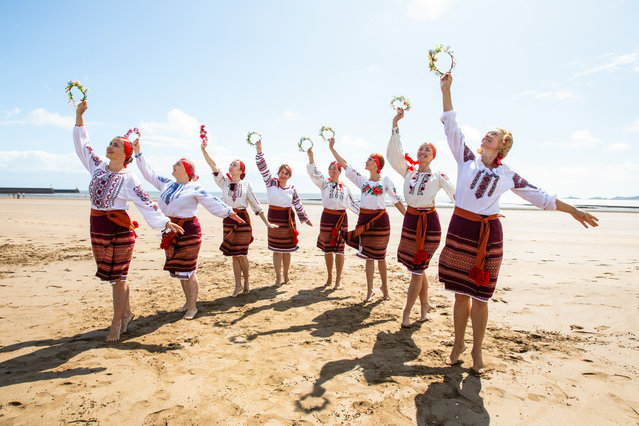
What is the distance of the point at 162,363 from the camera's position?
3334mm

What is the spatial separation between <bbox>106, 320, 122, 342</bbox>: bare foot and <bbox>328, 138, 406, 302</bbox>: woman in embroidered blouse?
10.6ft

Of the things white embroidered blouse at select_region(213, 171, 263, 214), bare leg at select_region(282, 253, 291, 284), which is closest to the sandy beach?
bare leg at select_region(282, 253, 291, 284)

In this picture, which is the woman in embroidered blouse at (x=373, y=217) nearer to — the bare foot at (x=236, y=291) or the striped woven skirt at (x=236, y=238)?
the striped woven skirt at (x=236, y=238)

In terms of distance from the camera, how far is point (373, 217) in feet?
17.5

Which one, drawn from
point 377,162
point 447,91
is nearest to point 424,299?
point 377,162

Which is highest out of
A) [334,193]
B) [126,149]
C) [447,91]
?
[447,91]

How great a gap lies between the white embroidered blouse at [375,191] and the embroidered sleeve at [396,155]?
2.65 ft

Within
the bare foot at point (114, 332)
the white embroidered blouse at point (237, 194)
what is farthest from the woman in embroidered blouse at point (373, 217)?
the bare foot at point (114, 332)

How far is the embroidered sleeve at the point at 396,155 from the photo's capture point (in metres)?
4.40

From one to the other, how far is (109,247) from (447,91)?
3780 mm

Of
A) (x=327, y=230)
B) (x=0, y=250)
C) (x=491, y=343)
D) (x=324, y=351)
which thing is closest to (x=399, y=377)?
(x=324, y=351)

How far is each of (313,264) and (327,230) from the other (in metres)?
2.43

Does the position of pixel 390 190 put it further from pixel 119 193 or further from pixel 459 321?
pixel 119 193

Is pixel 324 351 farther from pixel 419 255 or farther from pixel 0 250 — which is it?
pixel 0 250
